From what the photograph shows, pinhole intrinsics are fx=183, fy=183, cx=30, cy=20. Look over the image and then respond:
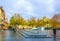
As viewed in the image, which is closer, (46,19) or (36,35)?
(36,35)

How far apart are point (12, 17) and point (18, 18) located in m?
3.39

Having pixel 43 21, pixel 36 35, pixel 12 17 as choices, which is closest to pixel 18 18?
pixel 12 17

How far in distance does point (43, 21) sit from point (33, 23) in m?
9.68

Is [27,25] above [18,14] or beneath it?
beneath

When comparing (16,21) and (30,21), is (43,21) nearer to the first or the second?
(30,21)

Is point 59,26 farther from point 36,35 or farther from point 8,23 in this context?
point 36,35

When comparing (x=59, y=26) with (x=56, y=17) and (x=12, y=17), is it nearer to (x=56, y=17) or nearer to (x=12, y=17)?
(x=56, y=17)

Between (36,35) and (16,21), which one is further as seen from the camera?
(16,21)

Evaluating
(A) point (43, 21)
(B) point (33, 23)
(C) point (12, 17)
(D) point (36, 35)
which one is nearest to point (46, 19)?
(A) point (43, 21)

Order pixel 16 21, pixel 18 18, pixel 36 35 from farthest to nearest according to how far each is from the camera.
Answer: pixel 18 18
pixel 16 21
pixel 36 35

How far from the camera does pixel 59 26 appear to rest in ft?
277

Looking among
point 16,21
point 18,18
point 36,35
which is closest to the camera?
point 36,35

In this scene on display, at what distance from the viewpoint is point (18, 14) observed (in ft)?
310

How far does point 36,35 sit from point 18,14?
234 feet
